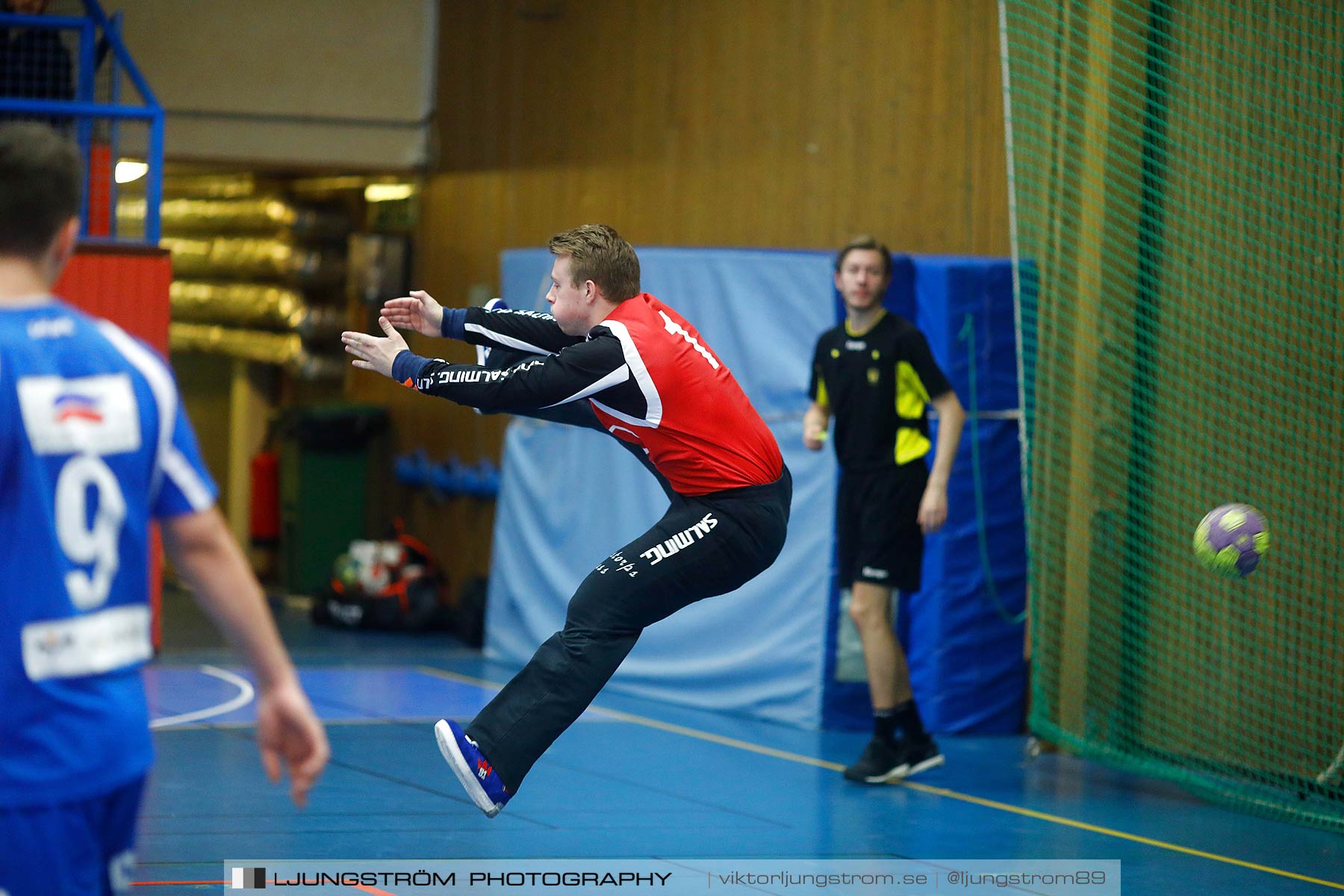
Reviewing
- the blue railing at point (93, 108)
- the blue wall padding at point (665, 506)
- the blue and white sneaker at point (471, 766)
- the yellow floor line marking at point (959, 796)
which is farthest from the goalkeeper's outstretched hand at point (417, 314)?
the blue railing at point (93, 108)

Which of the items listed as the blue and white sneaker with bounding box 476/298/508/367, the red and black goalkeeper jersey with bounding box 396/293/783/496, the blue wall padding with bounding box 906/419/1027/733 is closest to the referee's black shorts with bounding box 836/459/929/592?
the blue wall padding with bounding box 906/419/1027/733

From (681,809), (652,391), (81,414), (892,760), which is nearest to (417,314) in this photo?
(652,391)

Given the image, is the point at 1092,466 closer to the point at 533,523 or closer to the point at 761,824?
the point at 761,824

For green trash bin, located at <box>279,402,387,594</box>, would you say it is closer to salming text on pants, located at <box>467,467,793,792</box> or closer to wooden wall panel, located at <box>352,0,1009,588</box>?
wooden wall panel, located at <box>352,0,1009,588</box>

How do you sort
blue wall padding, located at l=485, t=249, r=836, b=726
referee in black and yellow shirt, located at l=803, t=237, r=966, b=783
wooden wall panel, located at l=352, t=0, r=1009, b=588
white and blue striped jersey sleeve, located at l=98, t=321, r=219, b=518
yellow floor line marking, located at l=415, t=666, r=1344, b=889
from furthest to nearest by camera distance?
wooden wall panel, located at l=352, t=0, r=1009, b=588
blue wall padding, located at l=485, t=249, r=836, b=726
referee in black and yellow shirt, located at l=803, t=237, r=966, b=783
yellow floor line marking, located at l=415, t=666, r=1344, b=889
white and blue striped jersey sleeve, located at l=98, t=321, r=219, b=518

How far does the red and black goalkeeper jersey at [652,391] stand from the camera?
4.93m

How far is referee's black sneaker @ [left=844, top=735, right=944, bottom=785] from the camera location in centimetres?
713

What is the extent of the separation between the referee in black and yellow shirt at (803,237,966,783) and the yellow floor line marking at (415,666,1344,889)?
272 millimetres

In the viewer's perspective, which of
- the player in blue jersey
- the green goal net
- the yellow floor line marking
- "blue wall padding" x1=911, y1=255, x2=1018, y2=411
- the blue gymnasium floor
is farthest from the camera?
"blue wall padding" x1=911, y1=255, x2=1018, y2=411

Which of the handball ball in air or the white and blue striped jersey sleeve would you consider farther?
the handball ball in air

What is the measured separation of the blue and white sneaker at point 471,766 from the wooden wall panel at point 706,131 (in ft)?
14.4

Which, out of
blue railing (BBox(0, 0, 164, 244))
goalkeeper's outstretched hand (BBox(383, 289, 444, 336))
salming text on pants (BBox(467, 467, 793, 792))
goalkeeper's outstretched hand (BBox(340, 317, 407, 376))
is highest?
blue railing (BBox(0, 0, 164, 244))

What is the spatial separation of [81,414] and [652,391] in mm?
2643

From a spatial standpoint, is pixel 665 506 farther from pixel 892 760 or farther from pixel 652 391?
pixel 652 391
